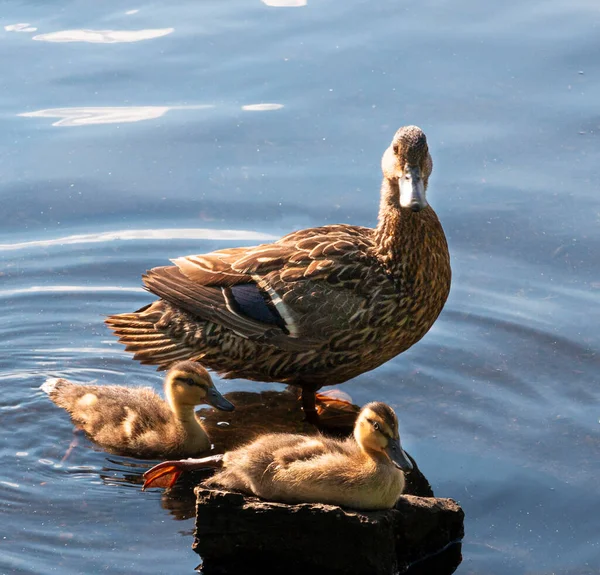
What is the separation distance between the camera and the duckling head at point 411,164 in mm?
6641

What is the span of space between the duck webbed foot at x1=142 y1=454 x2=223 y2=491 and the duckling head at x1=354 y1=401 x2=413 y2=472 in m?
0.79

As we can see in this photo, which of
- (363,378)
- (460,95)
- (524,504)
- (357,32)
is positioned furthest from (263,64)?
(524,504)

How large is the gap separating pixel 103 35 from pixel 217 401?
174 inches

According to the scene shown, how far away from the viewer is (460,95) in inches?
369

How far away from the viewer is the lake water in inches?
241

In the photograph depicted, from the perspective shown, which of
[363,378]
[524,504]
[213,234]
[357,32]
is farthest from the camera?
[357,32]

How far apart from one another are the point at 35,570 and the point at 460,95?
16.7 ft

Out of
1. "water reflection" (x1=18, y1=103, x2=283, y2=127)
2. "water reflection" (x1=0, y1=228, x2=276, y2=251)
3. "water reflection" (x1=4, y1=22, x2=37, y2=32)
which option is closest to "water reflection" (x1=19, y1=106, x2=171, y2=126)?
"water reflection" (x1=18, y1=103, x2=283, y2=127)

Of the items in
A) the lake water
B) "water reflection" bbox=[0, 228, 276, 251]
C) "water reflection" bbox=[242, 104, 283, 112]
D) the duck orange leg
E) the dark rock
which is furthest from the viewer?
"water reflection" bbox=[242, 104, 283, 112]

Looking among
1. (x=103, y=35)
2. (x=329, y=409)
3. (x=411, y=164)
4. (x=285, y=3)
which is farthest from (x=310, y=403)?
(x=285, y=3)

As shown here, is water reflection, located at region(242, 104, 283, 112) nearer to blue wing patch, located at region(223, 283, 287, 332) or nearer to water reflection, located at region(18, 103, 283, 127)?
water reflection, located at region(18, 103, 283, 127)

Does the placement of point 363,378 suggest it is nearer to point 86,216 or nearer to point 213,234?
point 213,234

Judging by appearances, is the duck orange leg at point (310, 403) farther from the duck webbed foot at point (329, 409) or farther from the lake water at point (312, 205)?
the lake water at point (312, 205)

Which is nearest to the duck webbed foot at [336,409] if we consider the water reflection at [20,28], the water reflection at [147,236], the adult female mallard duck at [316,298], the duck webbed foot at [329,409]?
the duck webbed foot at [329,409]
